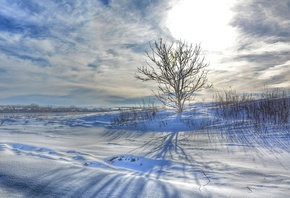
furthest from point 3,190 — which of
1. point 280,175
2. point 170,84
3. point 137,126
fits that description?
point 170,84

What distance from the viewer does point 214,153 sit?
3232mm

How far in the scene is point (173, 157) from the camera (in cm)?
307

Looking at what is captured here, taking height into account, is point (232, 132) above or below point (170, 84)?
below

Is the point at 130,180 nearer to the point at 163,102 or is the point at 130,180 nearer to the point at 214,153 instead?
the point at 214,153

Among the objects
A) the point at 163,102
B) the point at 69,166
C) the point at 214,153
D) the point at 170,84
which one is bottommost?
the point at 214,153

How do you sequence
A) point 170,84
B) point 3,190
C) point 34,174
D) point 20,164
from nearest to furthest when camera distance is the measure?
point 3,190
point 34,174
point 20,164
point 170,84

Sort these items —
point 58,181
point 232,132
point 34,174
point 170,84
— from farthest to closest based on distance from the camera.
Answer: point 170,84, point 232,132, point 34,174, point 58,181

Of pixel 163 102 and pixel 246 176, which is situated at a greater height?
pixel 163 102

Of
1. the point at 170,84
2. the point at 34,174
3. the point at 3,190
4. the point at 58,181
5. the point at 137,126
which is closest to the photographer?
the point at 3,190

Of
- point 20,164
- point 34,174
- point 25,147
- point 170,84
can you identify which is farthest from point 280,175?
point 170,84

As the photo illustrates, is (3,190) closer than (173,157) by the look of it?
Yes

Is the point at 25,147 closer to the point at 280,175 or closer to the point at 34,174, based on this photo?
the point at 34,174

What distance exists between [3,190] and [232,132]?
4.51 m

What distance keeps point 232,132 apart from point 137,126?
137 inches
